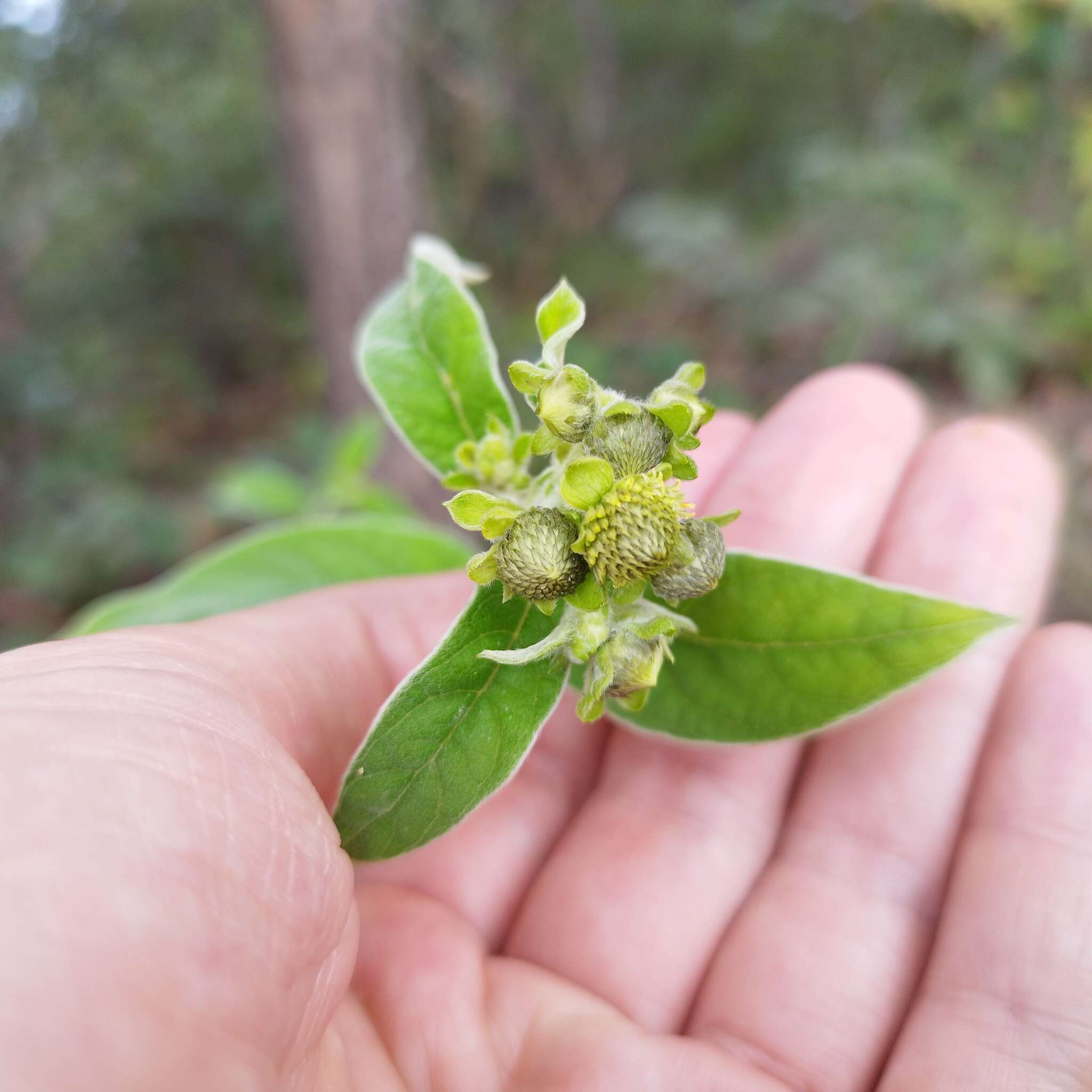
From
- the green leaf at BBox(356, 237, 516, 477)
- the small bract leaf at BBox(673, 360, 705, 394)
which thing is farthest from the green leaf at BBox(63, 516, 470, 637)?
the small bract leaf at BBox(673, 360, 705, 394)

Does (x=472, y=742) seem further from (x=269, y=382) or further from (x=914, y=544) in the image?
(x=269, y=382)

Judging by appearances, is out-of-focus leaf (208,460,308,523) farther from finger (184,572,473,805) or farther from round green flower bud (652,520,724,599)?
round green flower bud (652,520,724,599)

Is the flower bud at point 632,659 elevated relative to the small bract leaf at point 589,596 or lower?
Result: lower

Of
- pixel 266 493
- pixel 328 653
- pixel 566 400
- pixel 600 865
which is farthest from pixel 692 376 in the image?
pixel 266 493

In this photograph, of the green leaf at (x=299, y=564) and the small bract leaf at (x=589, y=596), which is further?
the green leaf at (x=299, y=564)

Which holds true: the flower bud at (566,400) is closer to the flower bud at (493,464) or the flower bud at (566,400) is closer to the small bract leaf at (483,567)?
the small bract leaf at (483,567)

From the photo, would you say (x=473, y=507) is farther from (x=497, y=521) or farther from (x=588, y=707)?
(x=588, y=707)

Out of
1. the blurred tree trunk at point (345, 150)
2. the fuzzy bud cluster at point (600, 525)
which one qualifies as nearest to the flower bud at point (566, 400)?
the fuzzy bud cluster at point (600, 525)
